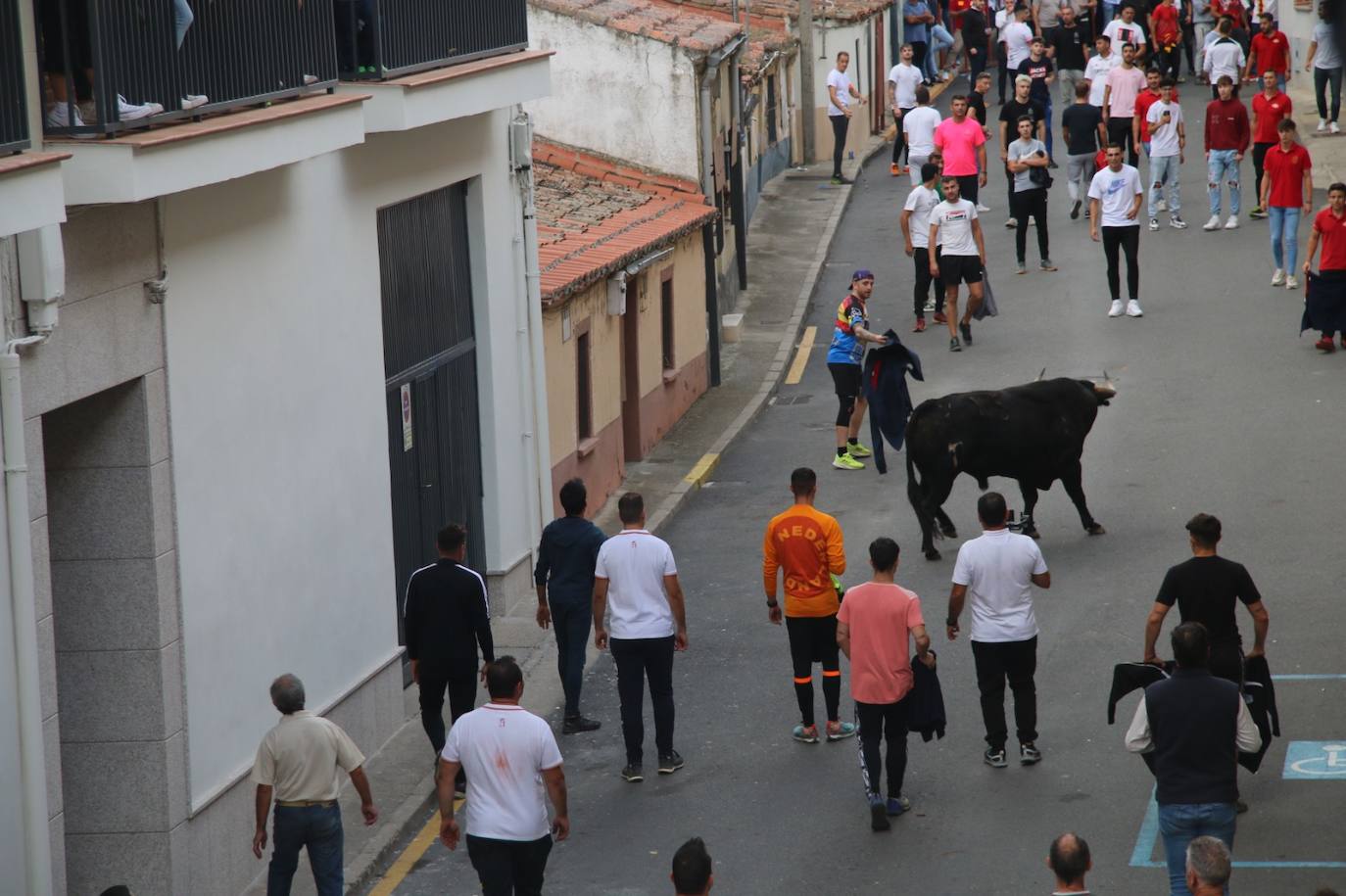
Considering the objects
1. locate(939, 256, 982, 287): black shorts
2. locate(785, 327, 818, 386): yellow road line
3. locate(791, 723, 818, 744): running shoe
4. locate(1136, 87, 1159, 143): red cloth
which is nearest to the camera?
locate(791, 723, 818, 744): running shoe

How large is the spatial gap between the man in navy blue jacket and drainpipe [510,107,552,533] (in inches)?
147

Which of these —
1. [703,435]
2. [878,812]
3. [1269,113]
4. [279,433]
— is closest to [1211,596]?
[878,812]

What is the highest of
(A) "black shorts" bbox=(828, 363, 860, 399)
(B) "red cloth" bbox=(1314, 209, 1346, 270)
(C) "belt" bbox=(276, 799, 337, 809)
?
(B) "red cloth" bbox=(1314, 209, 1346, 270)

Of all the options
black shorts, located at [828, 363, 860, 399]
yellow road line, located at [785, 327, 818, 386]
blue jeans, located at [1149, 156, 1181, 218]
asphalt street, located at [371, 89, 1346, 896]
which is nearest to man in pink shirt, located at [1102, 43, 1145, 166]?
blue jeans, located at [1149, 156, 1181, 218]

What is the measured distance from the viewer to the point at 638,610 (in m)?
12.0

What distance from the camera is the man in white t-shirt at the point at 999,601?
11375 millimetres

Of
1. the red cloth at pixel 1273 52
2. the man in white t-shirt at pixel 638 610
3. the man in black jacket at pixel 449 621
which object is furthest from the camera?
the red cloth at pixel 1273 52

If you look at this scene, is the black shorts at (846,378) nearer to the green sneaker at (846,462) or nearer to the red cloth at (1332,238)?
the green sneaker at (846,462)

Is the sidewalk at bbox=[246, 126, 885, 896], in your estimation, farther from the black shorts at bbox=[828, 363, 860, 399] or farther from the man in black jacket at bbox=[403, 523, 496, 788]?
the black shorts at bbox=[828, 363, 860, 399]

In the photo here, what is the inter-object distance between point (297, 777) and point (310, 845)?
431 mm

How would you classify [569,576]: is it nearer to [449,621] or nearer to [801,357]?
[449,621]

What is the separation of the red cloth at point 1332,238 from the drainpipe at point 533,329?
8798 millimetres

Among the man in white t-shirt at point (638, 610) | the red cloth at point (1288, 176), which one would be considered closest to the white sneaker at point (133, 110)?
the man in white t-shirt at point (638, 610)

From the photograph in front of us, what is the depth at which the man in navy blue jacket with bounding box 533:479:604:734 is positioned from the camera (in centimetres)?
1277
